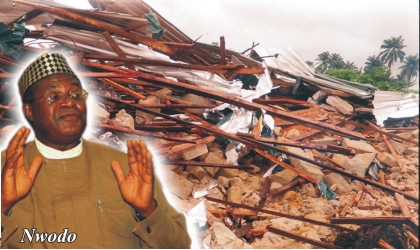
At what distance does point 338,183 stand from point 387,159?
869mm

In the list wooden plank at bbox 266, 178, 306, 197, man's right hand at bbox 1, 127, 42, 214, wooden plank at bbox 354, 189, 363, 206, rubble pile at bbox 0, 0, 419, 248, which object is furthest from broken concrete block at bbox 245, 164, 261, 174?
man's right hand at bbox 1, 127, 42, 214

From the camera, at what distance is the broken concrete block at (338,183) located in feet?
10.5

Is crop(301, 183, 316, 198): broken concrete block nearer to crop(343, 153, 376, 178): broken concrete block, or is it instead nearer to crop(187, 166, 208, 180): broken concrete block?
crop(343, 153, 376, 178): broken concrete block

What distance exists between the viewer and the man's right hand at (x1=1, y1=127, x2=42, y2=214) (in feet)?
5.79

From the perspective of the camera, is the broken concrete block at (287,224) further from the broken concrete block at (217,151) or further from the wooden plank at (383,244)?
the broken concrete block at (217,151)

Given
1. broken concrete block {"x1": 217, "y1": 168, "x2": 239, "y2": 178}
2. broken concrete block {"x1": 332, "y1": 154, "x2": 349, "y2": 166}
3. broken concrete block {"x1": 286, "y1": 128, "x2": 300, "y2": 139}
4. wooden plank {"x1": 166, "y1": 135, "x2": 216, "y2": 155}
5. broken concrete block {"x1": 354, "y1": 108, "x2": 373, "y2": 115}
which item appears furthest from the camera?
broken concrete block {"x1": 354, "y1": 108, "x2": 373, "y2": 115}

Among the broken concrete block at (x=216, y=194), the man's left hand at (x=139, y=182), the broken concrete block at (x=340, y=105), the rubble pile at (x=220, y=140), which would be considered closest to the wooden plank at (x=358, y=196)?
the rubble pile at (x=220, y=140)

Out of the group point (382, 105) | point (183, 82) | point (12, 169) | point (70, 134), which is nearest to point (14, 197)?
point (12, 169)

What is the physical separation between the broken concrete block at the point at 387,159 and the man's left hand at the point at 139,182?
3.01 meters

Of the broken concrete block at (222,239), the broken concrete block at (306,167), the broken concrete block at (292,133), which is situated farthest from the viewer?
the broken concrete block at (292,133)

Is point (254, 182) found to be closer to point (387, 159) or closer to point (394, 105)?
point (387, 159)

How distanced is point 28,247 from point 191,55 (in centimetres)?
297

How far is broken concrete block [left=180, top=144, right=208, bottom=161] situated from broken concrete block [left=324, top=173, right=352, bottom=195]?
1.42m

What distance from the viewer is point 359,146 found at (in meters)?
3.63
